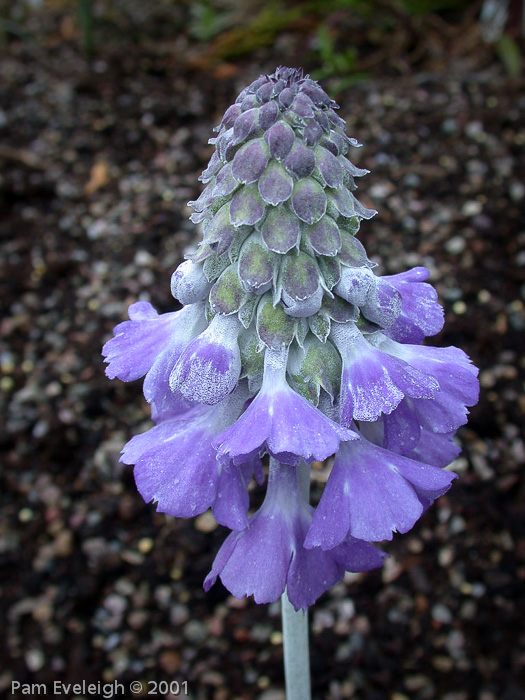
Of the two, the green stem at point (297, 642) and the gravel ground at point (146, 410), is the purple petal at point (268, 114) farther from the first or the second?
the gravel ground at point (146, 410)

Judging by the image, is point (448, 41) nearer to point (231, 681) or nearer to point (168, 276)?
point (168, 276)

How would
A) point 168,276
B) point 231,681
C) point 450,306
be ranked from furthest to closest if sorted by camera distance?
point 168,276
point 450,306
point 231,681

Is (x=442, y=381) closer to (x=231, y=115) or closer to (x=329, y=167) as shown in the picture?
(x=329, y=167)

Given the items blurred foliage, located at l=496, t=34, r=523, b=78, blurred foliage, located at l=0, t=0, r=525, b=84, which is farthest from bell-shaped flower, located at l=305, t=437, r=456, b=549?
blurred foliage, located at l=496, t=34, r=523, b=78

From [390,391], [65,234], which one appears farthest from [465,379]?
[65,234]

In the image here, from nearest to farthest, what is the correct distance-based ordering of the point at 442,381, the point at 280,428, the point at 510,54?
the point at 280,428
the point at 442,381
the point at 510,54

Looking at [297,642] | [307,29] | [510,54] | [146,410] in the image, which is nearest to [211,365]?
[297,642]
